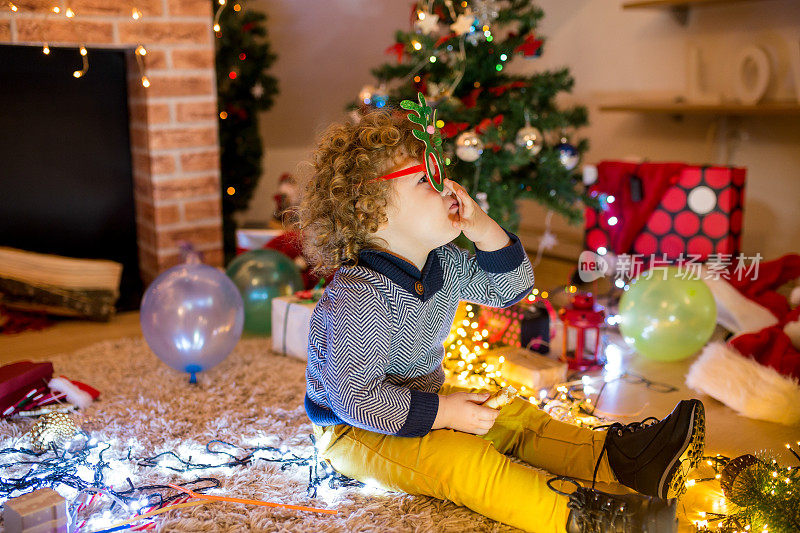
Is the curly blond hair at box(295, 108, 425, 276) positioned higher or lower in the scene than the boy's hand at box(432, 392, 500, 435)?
higher

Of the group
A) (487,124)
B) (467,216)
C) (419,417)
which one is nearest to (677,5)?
(487,124)

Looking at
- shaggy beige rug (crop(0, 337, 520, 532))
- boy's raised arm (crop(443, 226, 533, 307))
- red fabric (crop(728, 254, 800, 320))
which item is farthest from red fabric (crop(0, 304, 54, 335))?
red fabric (crop(728, 254, 800, 320))

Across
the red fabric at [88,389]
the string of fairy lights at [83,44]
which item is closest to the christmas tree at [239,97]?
the string of fairy lights at [83,44]

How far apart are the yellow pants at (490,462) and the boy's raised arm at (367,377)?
7 cm

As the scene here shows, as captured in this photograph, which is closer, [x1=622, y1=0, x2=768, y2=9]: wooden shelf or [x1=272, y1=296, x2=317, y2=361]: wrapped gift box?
[x1=272, y1=296, x2=317, y2=361]: wrapped gift box

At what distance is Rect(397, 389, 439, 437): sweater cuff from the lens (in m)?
1.32

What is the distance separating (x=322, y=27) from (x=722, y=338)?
2.11m

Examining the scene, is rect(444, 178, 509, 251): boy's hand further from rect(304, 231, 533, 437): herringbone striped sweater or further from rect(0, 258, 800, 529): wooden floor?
rect(0, 258, 800, 529): wooden floor

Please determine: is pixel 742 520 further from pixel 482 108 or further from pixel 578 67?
pixel 578 67

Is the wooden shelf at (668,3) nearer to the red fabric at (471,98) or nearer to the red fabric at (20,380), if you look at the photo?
the red fabric at (471,98)

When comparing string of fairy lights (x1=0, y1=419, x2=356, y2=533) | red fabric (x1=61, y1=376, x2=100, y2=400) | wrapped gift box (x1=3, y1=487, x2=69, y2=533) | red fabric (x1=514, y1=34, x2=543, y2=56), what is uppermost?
red fabric (x1=514, y1=34, x2=543, y2=56)

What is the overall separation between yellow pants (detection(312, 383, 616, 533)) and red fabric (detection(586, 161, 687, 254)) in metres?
1.49

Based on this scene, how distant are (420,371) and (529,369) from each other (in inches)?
21.2

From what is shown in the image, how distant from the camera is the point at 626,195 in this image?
2.97 metres
